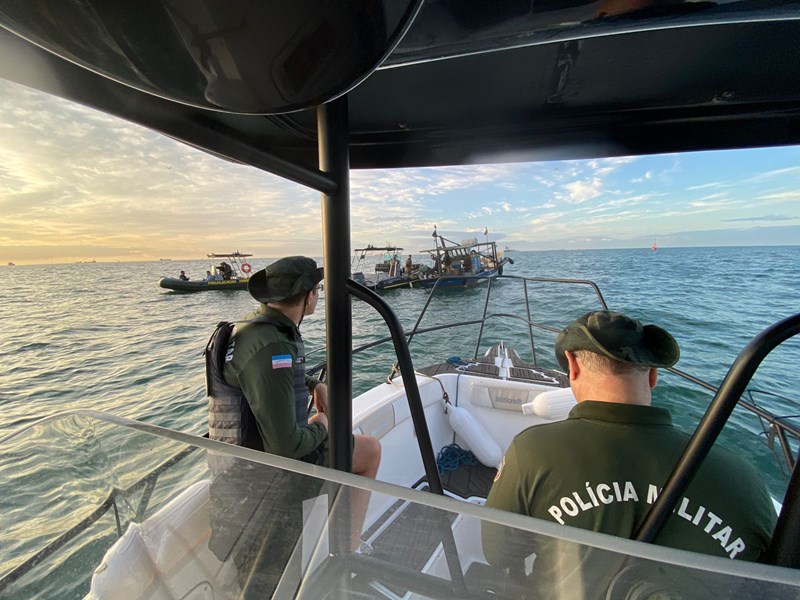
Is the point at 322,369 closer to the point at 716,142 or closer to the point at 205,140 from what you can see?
the point at 205,140

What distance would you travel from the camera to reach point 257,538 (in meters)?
0.68

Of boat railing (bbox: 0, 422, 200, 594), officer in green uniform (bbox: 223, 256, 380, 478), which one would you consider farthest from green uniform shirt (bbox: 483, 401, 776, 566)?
boat railing (bbox: 0, 422, 200, 594)

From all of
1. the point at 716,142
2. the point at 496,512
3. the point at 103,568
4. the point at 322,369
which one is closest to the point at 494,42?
the point at 496,512

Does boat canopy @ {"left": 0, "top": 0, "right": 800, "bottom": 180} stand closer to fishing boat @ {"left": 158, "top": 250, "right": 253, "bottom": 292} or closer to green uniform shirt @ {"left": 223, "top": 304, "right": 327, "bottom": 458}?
green uniform shirt @ {"left": 223, "top": 304, "right": 327, "bottom": 458}

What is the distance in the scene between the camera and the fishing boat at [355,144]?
26 cm

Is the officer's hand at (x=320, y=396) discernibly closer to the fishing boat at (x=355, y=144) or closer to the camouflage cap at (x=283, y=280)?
the camouflage cap at (x=283, y=280)

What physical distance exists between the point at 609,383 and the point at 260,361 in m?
1.20

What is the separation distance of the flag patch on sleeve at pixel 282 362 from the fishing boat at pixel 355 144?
47 cm

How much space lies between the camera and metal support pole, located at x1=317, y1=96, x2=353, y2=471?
90 centimetres

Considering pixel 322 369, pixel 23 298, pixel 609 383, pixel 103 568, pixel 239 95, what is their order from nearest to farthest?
pixel 239 95 < pixel 103 568 < pixel 609 383 < pixel 322 369 < pixel 23 298

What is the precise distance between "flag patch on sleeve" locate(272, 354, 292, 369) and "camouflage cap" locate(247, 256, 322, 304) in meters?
0.29

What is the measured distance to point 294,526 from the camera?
65 cm

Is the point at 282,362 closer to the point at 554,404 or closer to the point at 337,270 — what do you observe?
the point at 337,270

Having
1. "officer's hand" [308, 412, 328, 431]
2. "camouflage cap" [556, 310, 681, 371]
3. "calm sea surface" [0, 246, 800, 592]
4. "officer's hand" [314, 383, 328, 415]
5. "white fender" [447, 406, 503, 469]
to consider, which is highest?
"camouflage cap" [556, 310, 681, 371]
